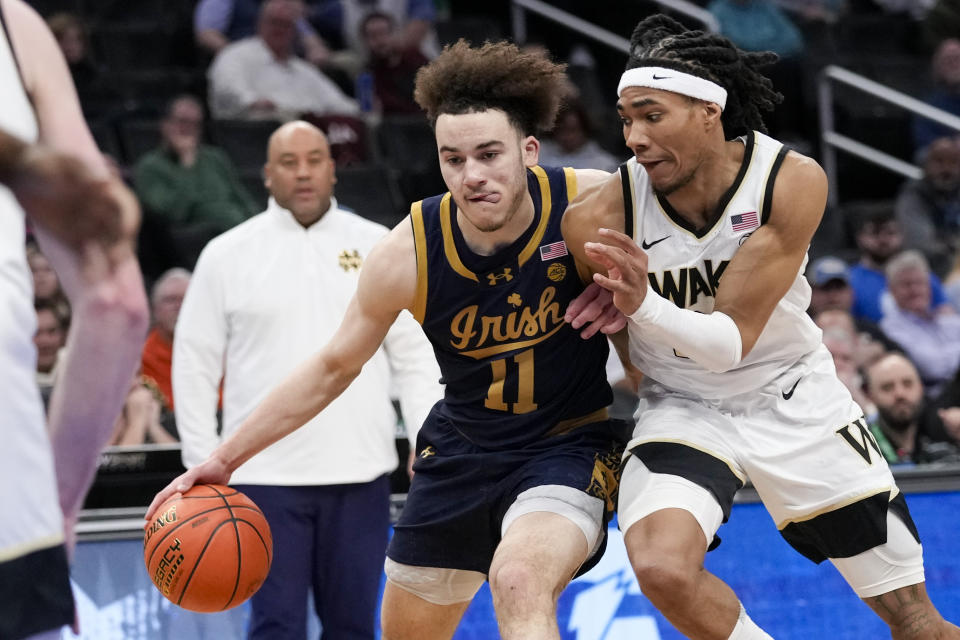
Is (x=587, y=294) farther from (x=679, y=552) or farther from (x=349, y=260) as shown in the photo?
(x=349, y=260)

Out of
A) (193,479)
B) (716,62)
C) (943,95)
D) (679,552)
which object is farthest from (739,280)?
(943,95)

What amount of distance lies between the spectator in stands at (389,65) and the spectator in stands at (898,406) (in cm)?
405

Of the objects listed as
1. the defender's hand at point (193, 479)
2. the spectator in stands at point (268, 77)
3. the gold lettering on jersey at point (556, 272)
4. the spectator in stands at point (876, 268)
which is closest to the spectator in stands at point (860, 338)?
the spectator in stands at point (876, 268)

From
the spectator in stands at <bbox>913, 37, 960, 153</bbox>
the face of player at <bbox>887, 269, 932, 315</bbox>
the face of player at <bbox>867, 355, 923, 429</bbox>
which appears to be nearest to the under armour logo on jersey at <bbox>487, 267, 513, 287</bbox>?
the face of player at <bbox>867, 355, 923, 429</bbox>

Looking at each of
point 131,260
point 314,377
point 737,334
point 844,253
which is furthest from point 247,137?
point 131,260

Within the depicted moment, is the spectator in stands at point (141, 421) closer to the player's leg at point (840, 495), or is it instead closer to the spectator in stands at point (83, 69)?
the player's leg at point (840, 495)

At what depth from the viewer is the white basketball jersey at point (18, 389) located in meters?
1.70

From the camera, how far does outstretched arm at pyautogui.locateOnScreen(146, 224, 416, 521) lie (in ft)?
11.8

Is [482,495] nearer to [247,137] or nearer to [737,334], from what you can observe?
[737,334]

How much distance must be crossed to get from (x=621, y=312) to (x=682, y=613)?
0.79 metres

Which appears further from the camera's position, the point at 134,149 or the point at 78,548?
the point at 134,149

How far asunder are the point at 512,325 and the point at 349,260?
126 cm

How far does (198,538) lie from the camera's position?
3439 millimetres

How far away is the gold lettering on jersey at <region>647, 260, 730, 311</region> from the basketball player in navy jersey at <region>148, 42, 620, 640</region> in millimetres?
200
